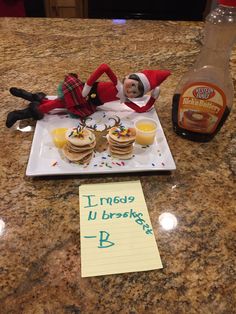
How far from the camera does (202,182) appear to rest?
72 cm

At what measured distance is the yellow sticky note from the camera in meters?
0.54

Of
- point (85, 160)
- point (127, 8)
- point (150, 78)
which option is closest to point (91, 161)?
point (85, 160)

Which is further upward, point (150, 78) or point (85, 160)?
point (150, 78)

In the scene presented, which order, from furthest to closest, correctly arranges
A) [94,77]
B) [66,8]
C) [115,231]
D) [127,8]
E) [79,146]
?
[66,8] < [127,8] < [94,77] < [79,146] < [115,231]

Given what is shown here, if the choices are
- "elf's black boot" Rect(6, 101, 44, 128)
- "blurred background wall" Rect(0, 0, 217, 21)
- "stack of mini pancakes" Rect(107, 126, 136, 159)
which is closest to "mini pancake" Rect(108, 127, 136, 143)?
"stack of mini pancakes" Rect(107, 126, 136, 159)

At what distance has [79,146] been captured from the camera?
0.72 meters

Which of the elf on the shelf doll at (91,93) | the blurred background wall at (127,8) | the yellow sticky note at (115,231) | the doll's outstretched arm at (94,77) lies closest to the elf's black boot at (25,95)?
the elf on the shelf doll at (91,93)

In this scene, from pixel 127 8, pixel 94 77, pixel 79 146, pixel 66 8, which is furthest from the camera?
pixel 66 8

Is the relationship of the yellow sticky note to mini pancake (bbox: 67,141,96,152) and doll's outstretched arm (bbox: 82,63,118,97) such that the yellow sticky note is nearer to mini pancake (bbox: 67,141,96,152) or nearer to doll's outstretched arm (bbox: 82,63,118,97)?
mini pancake (bbox: 67,141,96,152)

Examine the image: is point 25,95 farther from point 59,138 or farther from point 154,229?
point 154,229

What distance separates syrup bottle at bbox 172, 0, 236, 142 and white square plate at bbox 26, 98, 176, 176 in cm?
10

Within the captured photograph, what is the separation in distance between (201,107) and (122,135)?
219 millimetres

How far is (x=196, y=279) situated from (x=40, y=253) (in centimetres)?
28

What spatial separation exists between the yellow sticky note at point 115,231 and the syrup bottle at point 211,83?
0.83ft
